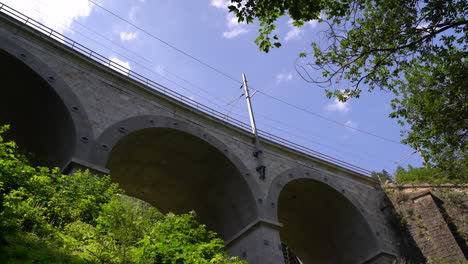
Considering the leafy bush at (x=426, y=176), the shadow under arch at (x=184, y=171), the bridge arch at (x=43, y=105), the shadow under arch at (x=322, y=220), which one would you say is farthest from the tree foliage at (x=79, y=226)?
the leafy bush at (x=426, y=176)

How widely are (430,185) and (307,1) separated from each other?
588 inches

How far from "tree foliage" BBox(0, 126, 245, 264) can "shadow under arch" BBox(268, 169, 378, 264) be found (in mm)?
8584

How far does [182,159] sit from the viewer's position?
47.0ft

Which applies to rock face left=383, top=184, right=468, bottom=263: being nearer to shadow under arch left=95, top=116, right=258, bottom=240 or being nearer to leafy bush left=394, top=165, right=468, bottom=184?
leafy bush left=394, top=165, right=468, bottom=184

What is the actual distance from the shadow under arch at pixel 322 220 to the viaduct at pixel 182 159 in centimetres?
5

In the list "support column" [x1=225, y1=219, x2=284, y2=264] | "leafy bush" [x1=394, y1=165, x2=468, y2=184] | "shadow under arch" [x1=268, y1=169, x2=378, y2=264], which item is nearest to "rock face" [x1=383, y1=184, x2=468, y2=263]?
"leafy bush" [x1=394, y1=165, x2=468, y2=184]

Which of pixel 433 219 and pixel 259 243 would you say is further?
pixel 433 219

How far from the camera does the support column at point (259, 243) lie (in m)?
12.7

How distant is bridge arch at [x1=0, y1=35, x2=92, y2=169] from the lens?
10445 millimetres

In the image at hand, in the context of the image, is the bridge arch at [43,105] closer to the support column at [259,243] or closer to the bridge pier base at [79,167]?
the bridge pier base at [79,167]

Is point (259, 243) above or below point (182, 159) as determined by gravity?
below

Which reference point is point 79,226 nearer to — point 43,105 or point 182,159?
point 43,105

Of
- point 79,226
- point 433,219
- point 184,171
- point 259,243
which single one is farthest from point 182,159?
point 433,219

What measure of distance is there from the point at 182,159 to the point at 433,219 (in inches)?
476
